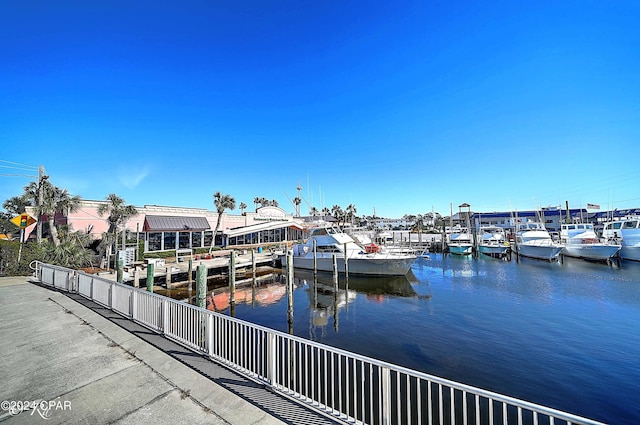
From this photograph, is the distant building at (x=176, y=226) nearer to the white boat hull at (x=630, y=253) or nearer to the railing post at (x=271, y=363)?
the railing post at (x=271, y=363)

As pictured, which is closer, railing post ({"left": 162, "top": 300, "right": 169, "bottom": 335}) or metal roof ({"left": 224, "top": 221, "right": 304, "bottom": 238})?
railing post ({"left": 162, "top": 300, "right": 169, "bottom": 335})

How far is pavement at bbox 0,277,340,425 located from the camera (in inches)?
163

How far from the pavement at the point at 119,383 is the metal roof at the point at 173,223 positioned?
67.0 feet

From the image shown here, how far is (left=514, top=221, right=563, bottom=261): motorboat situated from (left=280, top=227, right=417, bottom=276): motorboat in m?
21.2

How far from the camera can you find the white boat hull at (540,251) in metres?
32.6

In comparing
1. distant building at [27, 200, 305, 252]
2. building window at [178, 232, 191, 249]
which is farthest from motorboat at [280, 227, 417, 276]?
building window at [178, 232, 191, 249]

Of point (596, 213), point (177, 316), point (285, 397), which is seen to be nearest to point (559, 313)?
point (285, 397)

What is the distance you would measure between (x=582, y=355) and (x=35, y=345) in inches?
630

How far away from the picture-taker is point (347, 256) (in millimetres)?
24047

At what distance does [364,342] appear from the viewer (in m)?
11.0

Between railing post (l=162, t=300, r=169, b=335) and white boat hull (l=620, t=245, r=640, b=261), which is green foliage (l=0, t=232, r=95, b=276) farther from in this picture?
white boat hull (l=620, t=245, r=640, b=261)

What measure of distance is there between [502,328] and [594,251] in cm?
2962

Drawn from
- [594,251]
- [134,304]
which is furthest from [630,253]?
[134,304]

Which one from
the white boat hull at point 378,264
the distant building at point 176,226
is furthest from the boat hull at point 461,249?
the distant building at point 176,226
